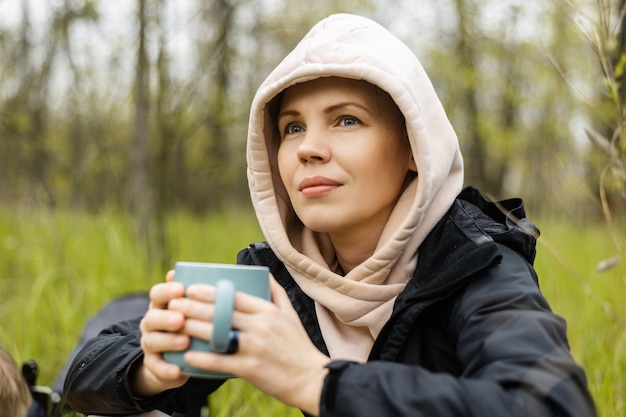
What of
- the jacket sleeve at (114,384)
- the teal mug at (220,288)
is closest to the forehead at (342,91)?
the teal mug at (220,288)

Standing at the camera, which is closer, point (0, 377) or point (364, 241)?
point (364, 241)

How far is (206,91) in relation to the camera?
927 centimetres

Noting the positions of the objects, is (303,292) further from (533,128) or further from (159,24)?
(533,128)

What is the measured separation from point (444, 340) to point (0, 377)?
4.00ft

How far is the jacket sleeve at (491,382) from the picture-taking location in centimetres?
98

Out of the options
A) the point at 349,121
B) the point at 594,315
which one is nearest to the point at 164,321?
the point at 349,121

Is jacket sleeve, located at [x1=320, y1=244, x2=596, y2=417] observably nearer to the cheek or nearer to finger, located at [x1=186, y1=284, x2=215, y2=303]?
finger, located at [x1=186, y1=284, x2=215, y2=303]

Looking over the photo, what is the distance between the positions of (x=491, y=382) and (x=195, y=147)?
34.2 ft

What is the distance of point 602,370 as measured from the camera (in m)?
2.17

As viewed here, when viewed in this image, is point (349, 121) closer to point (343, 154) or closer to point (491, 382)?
point (343, 154)

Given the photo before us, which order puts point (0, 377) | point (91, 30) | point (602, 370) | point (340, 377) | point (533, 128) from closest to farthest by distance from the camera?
1. point (340, 377)
2. point (0, 377)
3. point (602, 370)
4. point (91, 30)
5. point (533, 128)

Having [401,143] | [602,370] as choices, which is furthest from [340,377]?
[602,370]

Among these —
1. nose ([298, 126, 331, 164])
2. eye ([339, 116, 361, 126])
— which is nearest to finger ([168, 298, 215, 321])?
nose ([298, 126, 331, 164])

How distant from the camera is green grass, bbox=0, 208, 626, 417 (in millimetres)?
2350
